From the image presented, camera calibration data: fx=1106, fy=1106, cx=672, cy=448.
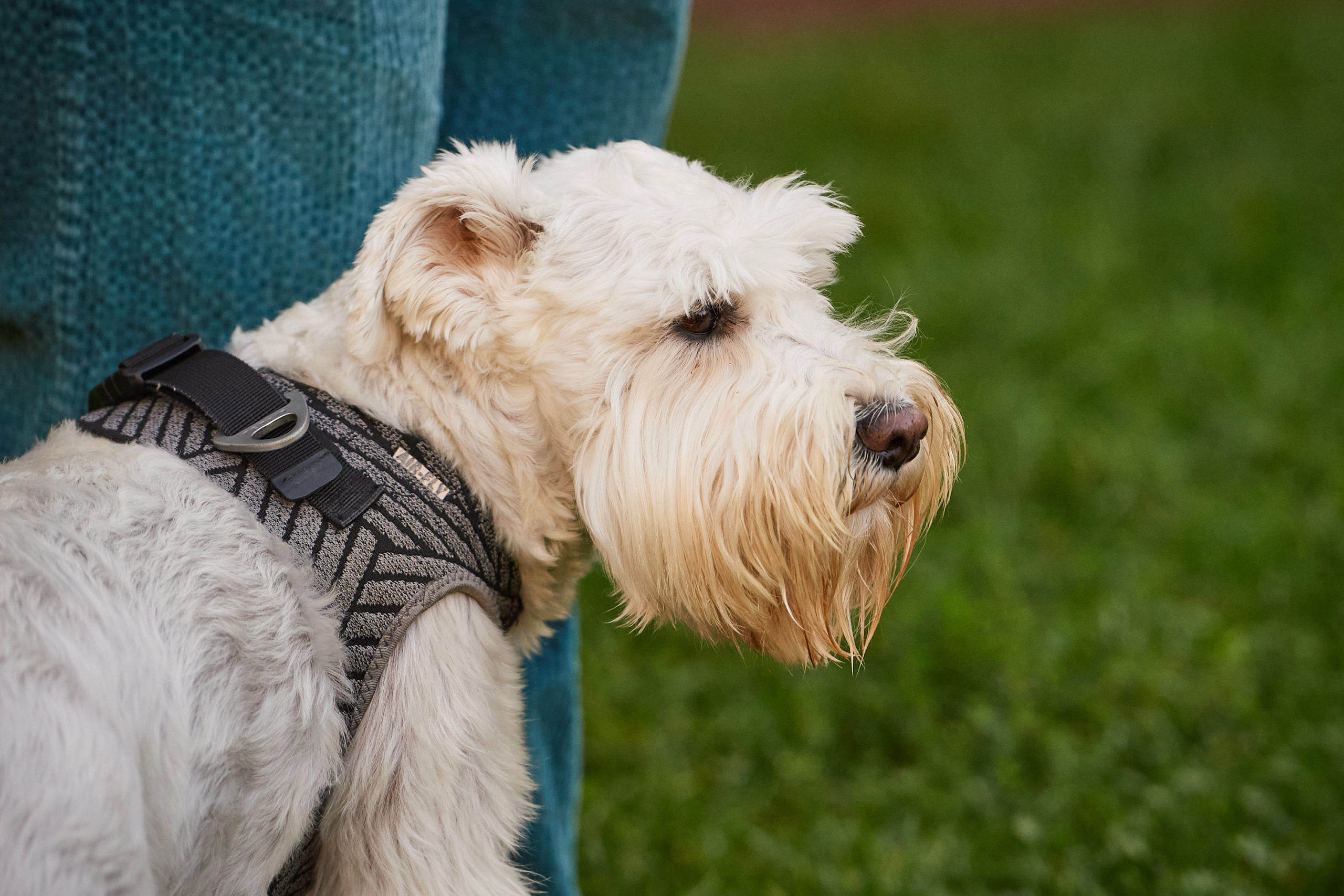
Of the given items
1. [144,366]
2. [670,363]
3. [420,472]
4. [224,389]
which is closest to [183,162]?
[144,366]

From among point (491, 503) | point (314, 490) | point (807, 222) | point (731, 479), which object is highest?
point (807, 222)

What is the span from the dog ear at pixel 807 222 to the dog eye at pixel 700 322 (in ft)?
0.60

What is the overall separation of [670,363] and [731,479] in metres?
0.25

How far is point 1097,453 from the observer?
16.7 ft

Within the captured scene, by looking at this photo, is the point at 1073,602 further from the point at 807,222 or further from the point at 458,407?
the point at 458,407

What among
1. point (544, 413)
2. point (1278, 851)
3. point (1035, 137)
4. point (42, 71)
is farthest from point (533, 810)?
point (1035, 137)

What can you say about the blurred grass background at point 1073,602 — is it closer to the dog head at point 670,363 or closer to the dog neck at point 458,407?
the dog head at point 670,363

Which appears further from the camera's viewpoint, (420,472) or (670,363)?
(670,363)

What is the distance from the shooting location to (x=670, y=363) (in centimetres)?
206

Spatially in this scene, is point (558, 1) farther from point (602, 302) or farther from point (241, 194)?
point (602, 302)

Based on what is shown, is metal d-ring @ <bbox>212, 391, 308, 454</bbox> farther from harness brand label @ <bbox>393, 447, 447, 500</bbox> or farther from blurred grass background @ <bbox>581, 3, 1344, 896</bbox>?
blurred grass background @ <bbox>581, 3, 1344, 896</bbox>

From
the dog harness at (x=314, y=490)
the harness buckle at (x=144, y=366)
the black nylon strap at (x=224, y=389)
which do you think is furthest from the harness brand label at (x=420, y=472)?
the harness buckle at (x=144, y=366)

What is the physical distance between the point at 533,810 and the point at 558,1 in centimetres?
187

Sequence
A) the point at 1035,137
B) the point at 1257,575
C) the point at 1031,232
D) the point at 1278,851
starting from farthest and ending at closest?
the point at 1035,137
the point at 1031,232
the point at 1257,575
the point at 1278,851
